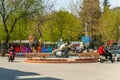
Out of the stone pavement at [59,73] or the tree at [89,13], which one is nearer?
the stone pavement at [59,73]

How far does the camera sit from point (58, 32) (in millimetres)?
75938

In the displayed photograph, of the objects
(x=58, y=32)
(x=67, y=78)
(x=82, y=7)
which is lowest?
(x=67, y=78)

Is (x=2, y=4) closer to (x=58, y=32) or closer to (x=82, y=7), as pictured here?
(x=58, y=32)

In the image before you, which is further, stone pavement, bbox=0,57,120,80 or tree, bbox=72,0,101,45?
tree, bbox=72,0,101,45

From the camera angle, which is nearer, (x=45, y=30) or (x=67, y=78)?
(x=67, y=78)

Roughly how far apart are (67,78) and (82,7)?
64.9 meters

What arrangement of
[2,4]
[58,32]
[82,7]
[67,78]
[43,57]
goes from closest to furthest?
[67,78] < [43,57] < [2,4] < [58,32] < [82,7]

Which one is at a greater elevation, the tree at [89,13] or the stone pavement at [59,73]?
the tree at [89,13]

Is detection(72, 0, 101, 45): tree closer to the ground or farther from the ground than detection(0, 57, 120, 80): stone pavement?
farther from the ground

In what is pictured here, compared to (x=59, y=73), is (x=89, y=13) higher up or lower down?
higher up

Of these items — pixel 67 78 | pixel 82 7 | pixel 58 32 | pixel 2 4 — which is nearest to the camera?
pixel 67 78

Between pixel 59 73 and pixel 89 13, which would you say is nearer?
pixel 59 73

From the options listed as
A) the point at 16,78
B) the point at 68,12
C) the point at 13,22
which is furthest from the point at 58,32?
the point at 16,78

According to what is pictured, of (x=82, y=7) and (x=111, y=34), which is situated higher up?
(x=82, y=7)
